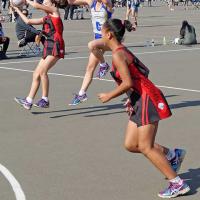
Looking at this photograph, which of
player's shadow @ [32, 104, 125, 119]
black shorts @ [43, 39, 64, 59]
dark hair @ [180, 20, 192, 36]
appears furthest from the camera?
dark hair @ [180, 20, 192, 36]

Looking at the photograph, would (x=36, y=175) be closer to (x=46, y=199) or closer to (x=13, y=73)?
(x=46, y=199)

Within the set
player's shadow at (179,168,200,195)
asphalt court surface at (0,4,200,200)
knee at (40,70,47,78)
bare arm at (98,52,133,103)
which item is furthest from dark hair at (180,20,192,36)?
bare arm at (98,52,133,103)

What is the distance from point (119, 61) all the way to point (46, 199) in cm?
148

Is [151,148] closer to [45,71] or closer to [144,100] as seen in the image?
[144,100]

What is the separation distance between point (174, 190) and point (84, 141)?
2724 millimetres

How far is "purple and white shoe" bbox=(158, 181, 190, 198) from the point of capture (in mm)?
6336

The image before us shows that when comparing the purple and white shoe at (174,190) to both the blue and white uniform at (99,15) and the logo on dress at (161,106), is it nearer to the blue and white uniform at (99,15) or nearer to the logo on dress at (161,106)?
the logo on dress at (161,106)

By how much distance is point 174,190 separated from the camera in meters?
6.34

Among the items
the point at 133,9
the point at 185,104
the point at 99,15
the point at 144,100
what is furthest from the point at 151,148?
the point at 133,9

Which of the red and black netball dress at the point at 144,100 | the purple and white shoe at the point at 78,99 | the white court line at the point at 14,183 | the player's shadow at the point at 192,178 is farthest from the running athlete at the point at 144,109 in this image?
the purple and white shoe at the point at 78,99

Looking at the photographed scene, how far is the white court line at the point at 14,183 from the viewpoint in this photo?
651cm

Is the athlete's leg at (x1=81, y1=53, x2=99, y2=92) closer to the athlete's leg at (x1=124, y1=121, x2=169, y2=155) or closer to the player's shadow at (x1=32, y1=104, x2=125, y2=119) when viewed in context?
the player's shadow at (x1=32, y1=104, x2=125, y2=119)

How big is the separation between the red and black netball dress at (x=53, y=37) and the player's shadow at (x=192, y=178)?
439cm

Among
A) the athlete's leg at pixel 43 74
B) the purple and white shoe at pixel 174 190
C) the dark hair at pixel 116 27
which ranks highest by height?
the dark hair at pixel 116 27
